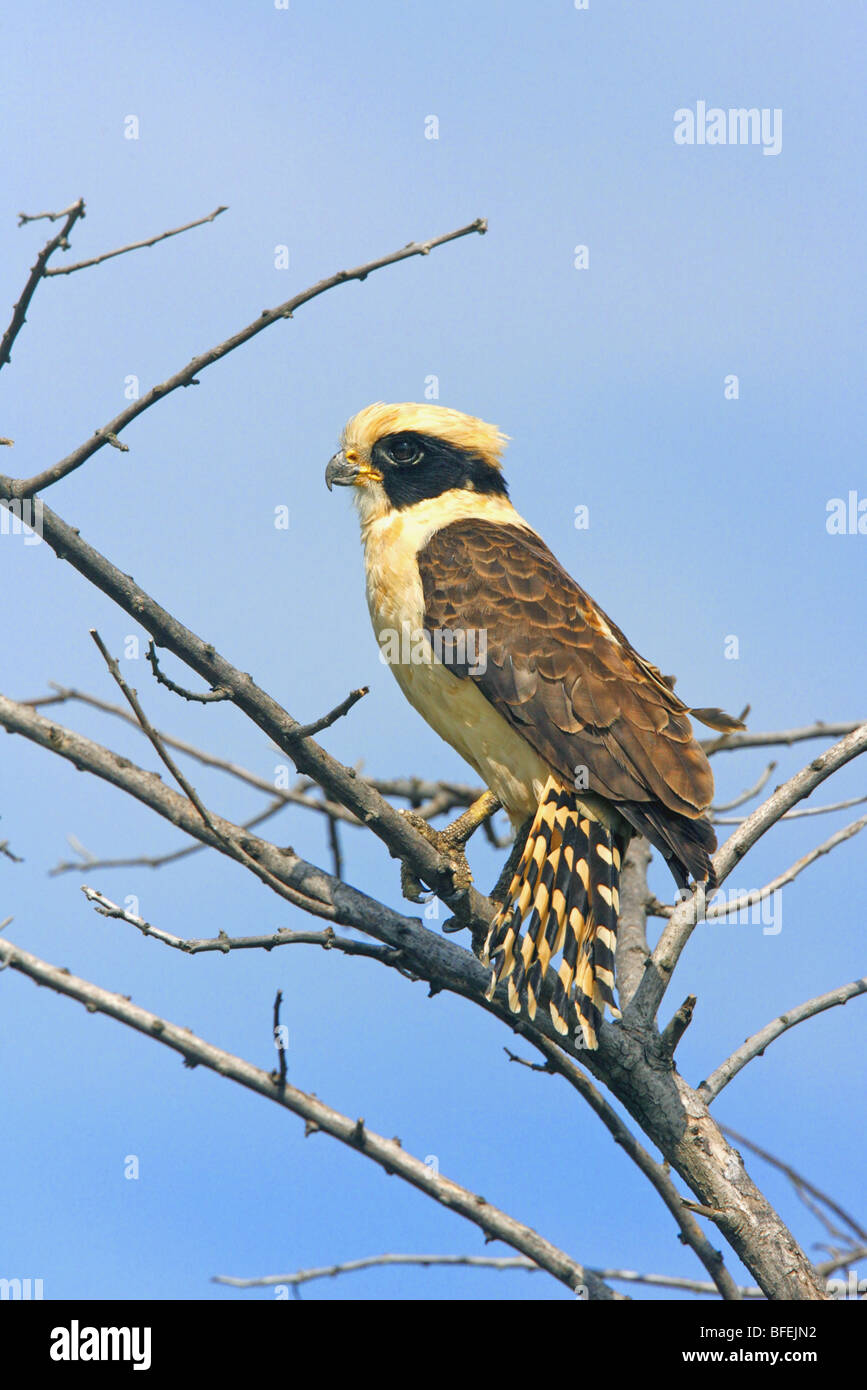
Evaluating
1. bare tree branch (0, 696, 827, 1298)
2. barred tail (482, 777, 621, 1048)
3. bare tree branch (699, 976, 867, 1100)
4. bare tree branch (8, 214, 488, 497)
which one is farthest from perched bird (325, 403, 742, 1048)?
bare tree branch (8, 214, 488, 497)

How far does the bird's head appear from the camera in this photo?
487 cm

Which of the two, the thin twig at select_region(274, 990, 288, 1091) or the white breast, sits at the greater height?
the white breast

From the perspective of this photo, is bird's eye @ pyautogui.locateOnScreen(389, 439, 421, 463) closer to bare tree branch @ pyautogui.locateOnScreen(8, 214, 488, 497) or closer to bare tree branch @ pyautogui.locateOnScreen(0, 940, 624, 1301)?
bare tree branch @ pyautogui.locateOnScreen(8, 214, 488, 497)

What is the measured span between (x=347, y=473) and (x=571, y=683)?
1.45 meters

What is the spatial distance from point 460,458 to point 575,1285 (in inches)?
122

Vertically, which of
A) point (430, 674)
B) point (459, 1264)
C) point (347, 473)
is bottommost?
point (459, 1264)

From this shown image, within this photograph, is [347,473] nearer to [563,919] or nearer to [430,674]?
[430,674]

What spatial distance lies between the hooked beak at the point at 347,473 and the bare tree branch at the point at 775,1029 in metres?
2.58

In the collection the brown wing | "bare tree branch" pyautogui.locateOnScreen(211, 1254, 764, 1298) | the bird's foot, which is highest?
the brown wing

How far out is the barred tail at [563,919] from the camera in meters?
3.48

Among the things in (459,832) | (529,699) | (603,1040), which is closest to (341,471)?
(529,699)

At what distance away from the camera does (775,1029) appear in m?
3.60

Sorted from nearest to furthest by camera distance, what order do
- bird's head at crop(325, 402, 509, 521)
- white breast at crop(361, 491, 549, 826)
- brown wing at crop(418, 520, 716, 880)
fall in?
brown wing at crop(418, 520, 716, 880) < white breast at crop(361, 491, 549, 826) < bird's head at crop(325, 402, 509, 521)

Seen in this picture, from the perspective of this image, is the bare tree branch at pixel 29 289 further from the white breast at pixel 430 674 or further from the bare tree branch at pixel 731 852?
the bare tree branch at pixel 731 852
